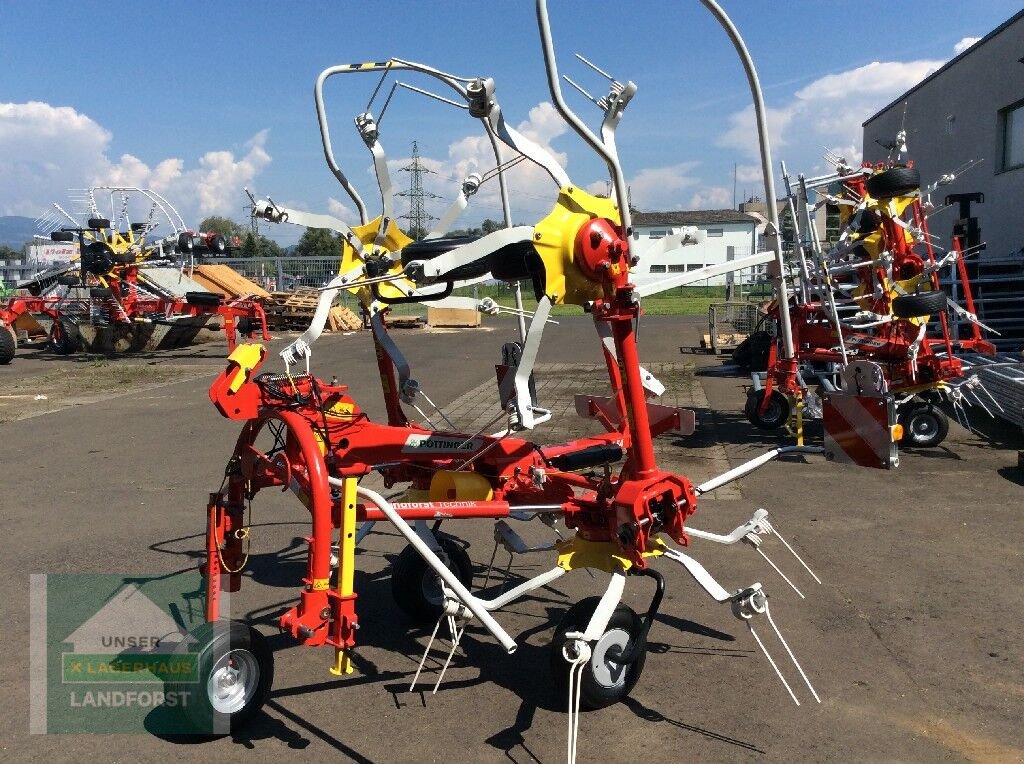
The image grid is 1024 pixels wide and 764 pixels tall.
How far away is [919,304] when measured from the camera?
8914mm

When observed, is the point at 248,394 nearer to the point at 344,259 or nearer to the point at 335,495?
the point at 335,495

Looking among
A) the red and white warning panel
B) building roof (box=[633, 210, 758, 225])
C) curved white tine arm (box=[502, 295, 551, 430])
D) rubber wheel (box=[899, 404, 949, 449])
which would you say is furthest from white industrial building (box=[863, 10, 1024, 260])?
building roof (box=[633, 210, 758, 225])

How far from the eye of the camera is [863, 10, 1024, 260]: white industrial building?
16391 mm

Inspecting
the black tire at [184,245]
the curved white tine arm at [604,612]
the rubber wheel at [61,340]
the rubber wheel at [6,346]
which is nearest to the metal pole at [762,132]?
the curved white tine arm at [604,612]

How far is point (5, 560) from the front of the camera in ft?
21.0

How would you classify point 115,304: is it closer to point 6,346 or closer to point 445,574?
point 6,346

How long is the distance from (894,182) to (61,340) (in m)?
20.1

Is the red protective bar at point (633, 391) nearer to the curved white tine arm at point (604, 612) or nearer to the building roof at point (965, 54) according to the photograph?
the curved white tine arm at point (604, 612)

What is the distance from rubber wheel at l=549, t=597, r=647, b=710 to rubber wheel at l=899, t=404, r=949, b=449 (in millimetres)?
6597

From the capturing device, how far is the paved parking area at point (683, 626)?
3.93m

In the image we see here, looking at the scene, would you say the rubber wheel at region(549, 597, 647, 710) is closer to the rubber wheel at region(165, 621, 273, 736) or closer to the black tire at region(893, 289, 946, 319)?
the rubber wheel at region(165, 621, 273, 736)

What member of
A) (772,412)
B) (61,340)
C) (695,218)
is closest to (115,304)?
(61,340)

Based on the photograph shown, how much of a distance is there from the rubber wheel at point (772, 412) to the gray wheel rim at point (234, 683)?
27.7 ft

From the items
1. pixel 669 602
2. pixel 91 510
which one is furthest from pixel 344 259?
pixel 91 510
